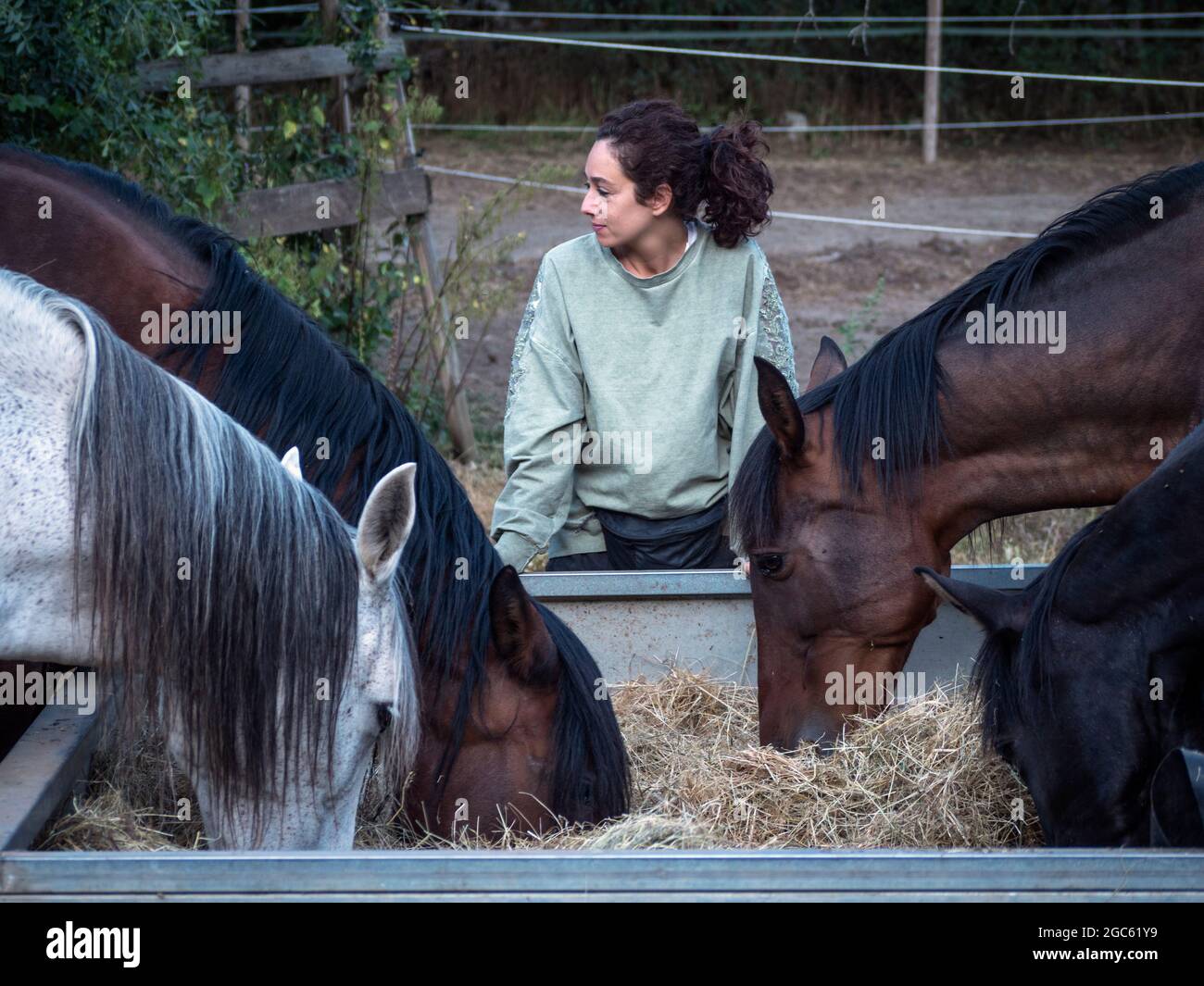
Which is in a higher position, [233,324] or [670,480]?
[233,324]

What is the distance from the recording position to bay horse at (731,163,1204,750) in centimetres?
304

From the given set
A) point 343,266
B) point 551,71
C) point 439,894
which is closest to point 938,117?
point 551,71

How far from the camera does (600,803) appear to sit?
258cm

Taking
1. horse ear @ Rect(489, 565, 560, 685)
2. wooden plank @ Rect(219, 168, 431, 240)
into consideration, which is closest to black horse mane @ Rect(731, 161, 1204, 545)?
horse ear @ Rect(489, 565, 560, 685)

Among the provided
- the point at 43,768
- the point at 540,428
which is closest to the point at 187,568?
the point at 43,768

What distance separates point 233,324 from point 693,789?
1382mm

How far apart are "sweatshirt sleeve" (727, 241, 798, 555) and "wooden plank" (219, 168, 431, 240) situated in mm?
2552

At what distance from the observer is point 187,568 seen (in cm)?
195

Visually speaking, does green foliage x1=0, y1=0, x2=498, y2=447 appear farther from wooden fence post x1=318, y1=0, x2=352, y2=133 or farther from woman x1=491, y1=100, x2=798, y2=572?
woman x1=491, y1=100, x2=798, y2=572

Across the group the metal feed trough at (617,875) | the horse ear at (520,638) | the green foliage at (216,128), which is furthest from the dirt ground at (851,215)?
the metal feed trough at (617,875)

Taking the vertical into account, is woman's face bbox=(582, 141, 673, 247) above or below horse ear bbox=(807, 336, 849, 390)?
above

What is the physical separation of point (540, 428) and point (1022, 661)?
1623 millimetres

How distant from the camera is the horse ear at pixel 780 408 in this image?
9.95 ft

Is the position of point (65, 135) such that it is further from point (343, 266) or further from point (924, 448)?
point (924, 448)
